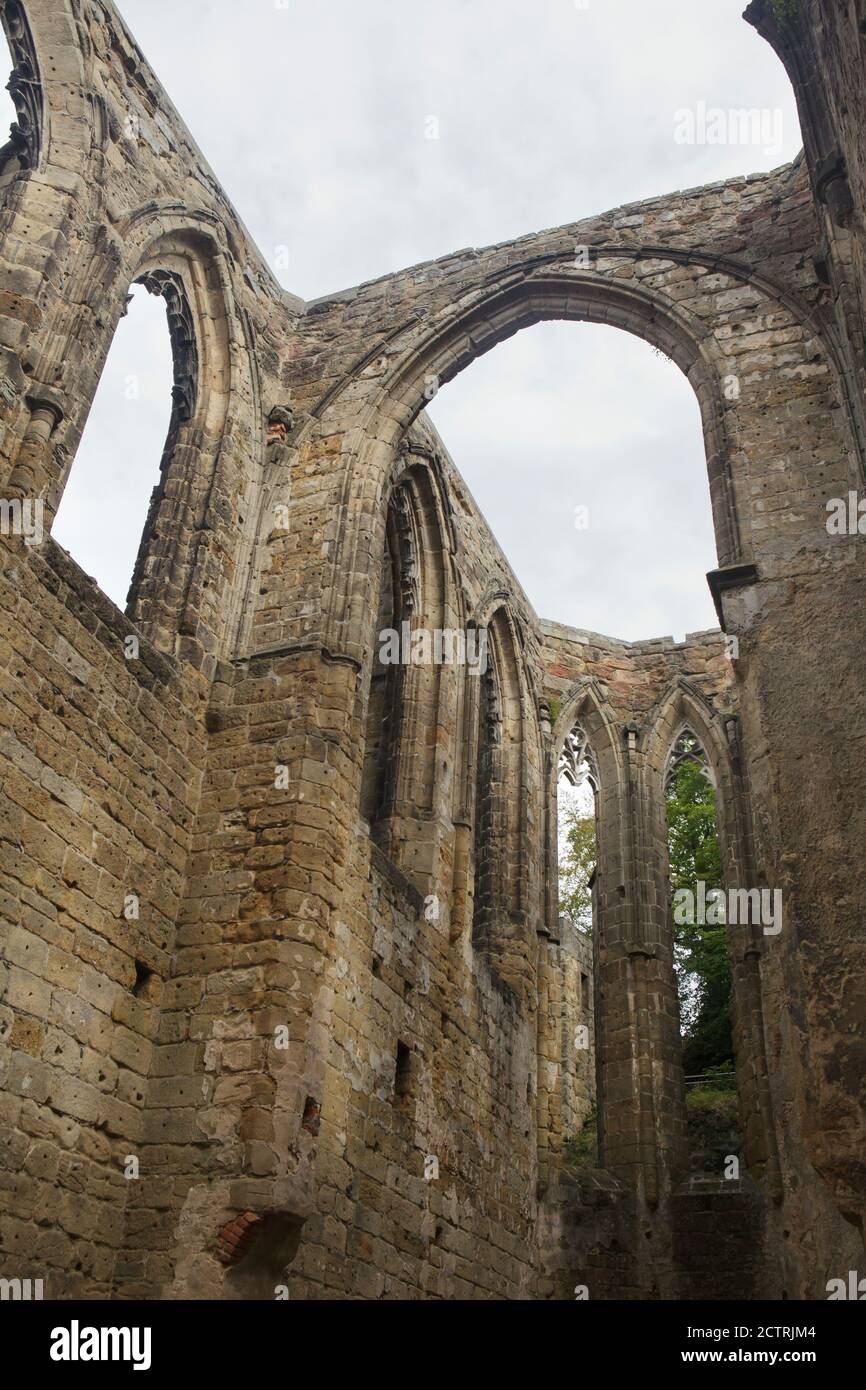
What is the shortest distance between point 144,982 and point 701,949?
1098cm

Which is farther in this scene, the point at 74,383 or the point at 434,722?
the point at 434,722

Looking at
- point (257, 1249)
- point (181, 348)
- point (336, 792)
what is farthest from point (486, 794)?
point (257, 1249)

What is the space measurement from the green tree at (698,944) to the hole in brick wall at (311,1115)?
28.3ft

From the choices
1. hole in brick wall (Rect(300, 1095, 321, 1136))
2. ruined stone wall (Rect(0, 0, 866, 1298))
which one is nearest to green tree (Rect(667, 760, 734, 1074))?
ruined stone wall (Rect(0, 0, 866, 1298))

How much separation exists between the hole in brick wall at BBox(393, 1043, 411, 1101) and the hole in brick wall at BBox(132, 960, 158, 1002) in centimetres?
210

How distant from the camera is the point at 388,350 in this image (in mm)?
9789

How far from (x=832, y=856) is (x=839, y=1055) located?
714 millimetres

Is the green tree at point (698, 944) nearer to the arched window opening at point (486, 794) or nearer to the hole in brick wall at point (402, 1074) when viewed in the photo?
the arched window opening at point (486, 794)

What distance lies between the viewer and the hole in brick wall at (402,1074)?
25.9 ft

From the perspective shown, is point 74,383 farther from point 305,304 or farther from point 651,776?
point 651,776

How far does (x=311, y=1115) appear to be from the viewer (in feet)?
20.9

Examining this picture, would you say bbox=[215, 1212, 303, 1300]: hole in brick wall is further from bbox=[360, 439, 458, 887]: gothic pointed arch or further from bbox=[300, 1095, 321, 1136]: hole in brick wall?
bbox=[360, 439, 458, 887]: gothic pointed arch

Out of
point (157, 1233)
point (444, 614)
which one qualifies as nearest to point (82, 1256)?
point (157, 1233)

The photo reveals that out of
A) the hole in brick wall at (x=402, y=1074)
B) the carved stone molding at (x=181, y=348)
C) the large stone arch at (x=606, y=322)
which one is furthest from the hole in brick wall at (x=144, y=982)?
the carved stone molding at (x=181, y=348)
